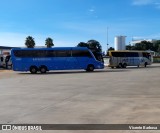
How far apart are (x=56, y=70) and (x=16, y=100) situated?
32.3 meters

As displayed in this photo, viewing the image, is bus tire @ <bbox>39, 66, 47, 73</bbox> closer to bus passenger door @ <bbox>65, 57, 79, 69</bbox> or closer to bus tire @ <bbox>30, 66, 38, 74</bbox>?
bus tire @ <bbox>30, 66, 38, 74</bbox>

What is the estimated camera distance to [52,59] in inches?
1666

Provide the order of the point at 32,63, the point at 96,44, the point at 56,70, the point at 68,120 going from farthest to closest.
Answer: the point at 96,44 < the point at 56,70 < the point at 32,63 < the point at 68,120

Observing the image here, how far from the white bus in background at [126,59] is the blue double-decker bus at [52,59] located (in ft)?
39.2

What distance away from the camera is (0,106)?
41.5 feet

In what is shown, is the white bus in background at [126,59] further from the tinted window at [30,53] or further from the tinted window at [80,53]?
the tinted window at [30,53]

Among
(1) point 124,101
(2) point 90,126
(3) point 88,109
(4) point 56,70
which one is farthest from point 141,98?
(4) point 56,70

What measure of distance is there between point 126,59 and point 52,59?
1772 cm

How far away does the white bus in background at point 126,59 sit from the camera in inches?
2202

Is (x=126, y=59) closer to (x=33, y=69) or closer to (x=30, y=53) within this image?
(x=33, y=69)

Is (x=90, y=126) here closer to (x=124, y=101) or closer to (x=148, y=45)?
(x=124, y=101)

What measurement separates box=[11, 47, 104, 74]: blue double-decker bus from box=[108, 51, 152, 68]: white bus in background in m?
12.0

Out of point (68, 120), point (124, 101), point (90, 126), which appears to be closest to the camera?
point (90, 126)

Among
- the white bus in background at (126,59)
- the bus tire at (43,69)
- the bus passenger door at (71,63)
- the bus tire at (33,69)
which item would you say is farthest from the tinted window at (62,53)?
the white bus in background at (126,59)
